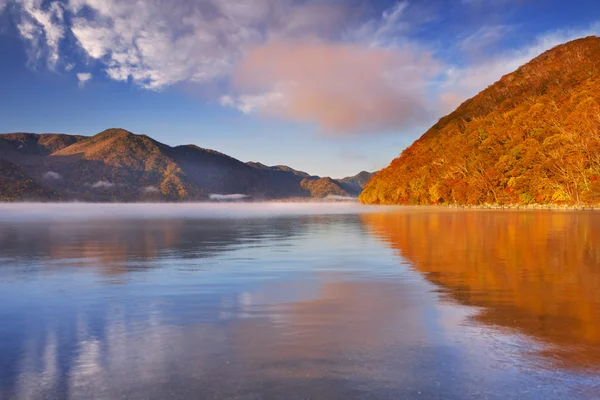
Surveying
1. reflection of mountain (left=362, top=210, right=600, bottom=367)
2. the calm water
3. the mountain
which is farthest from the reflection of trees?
the mountain

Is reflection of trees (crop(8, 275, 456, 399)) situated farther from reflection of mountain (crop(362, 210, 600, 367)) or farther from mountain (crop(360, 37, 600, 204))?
mountain (crop(360, 37, 600, 204))

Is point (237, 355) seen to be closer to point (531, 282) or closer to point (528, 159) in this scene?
point (531, 282)

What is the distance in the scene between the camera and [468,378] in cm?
669

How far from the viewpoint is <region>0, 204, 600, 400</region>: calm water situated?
6555 mm

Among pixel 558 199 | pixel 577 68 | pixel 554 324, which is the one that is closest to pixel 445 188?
pixel 558 199

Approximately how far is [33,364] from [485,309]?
28.5 feet

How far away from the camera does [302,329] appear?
9.43 meters

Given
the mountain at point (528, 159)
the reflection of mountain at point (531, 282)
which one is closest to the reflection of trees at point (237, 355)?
the reflection of mountain at point (531, 282)

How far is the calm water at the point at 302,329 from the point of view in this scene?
21.5 ft

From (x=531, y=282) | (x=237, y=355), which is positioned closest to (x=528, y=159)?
(x=531, y=282)

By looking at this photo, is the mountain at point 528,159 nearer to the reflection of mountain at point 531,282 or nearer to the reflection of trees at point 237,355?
the reflection of mountain at point 531,282

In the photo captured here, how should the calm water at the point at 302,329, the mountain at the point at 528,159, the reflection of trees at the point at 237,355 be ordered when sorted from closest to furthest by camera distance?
the reflection of trees at the point at 237,355 < the calm water at the point at 302,329 < the mountain at the point at 528,159

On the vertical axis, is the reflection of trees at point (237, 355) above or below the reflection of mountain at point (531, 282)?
above

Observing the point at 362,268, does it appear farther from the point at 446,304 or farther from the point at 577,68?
the point at 577,68
